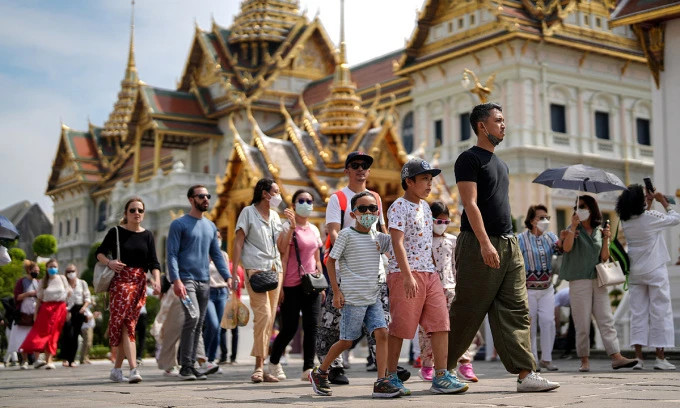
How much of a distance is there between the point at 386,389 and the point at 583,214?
3628 millimetres

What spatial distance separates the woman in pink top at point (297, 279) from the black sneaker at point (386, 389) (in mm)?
1639

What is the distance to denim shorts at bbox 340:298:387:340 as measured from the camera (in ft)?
19.0

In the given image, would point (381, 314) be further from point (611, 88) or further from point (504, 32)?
point (611, 88)

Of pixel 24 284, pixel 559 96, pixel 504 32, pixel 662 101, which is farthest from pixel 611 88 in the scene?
pixel 24 284

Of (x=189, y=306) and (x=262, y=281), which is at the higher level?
(x=262, y=281)

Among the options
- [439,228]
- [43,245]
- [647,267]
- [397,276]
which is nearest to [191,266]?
[439,228]

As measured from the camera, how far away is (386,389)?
543 centimetres

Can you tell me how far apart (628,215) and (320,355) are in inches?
113

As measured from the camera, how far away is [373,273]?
19.2 ft

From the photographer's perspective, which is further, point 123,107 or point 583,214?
point 123,107

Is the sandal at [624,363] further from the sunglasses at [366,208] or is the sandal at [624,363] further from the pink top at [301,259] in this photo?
the sunglasses at [366,208]

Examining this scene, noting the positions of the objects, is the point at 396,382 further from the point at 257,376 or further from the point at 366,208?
the point at 257,376

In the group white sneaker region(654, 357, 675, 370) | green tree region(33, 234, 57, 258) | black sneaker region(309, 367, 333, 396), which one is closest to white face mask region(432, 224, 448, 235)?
black sneaker region(309, 367, 333, 396)

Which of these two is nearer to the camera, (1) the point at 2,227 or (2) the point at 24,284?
(1) the point at 2,227
